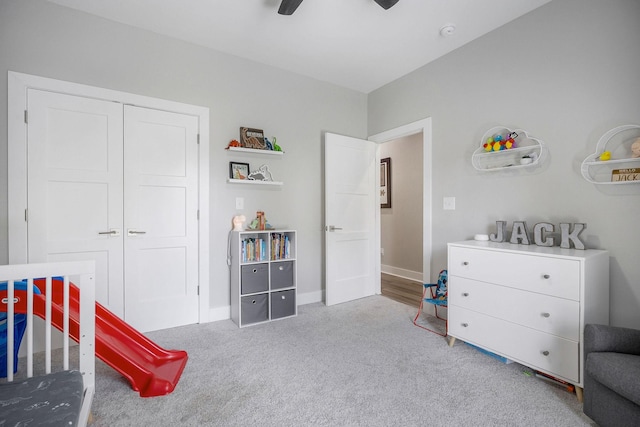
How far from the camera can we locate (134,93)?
2.61 m

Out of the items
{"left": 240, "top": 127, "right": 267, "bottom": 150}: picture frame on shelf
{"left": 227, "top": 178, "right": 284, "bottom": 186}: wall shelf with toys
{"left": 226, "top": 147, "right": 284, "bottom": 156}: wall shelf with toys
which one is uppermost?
{"left": 240, "top": 127, "right": 267, "bottom": 150}: picture frame on shelf

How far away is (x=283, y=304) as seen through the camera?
121 inches

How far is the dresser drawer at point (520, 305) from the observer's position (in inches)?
70.0

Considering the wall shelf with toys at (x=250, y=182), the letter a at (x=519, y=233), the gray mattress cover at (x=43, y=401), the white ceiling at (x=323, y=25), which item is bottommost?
the gray mattress cover at (x=43, y=401)

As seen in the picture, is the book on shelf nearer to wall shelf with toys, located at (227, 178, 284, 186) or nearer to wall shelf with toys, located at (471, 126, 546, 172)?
wall shelf with toys, located at (471, 126, 546, 172)

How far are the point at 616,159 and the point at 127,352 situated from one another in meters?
3.32

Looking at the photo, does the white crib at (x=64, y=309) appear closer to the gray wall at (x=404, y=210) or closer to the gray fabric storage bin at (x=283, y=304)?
the gray fabric storage bin at (x=283, y=304)

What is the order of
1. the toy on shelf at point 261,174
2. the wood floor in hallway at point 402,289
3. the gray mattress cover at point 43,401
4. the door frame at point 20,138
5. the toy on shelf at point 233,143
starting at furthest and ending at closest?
the wood floor in hallway at point 402,289 → the toy on shelf at point 261,174 → the toy on shelf at point 233,143 → the door frame at point 20,138 → the gray mattress cover at point 43,401

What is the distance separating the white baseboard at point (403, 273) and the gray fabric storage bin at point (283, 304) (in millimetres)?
2326

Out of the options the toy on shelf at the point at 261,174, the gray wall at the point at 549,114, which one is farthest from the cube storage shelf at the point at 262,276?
the gray wall at the point at 549,114

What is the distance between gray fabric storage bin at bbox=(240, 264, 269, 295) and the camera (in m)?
2.86

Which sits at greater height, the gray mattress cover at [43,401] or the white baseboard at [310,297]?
the gray mattress cover at [43,401]

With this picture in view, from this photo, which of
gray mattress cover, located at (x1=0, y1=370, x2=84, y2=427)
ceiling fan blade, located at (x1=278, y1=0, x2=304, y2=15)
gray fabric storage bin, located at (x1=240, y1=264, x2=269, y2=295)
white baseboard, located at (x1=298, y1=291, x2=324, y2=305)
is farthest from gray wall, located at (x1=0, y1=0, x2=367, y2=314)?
gray mattress cover, located at (x1=0, y1=370, x2=84, y2=427)

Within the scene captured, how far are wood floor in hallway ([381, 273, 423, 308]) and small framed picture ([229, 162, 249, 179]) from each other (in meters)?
2.36
